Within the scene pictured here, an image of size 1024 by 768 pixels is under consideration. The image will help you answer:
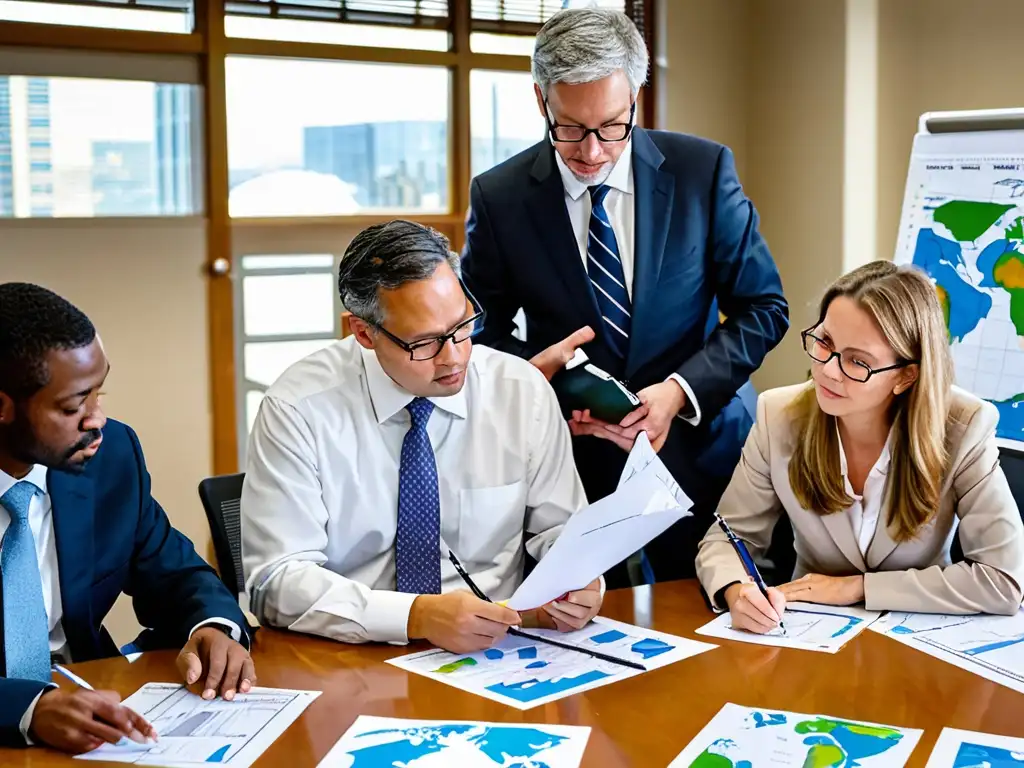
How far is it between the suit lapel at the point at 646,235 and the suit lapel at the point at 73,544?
108 centimetres

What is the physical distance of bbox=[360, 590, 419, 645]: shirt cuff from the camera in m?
1.65

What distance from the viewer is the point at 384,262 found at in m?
1.83

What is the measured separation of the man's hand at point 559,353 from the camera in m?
2.13

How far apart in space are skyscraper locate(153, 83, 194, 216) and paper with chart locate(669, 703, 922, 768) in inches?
118

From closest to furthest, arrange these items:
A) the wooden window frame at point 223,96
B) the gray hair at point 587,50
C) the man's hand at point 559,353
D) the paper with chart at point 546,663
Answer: the paper with chart at point 546,663 < the gray hair at point 587,50 < the man's hand at point 559,353 < the wooden window frame at point 223,96

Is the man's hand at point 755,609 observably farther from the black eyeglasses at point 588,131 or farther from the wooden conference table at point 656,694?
the black eyeglasses at point 588,131

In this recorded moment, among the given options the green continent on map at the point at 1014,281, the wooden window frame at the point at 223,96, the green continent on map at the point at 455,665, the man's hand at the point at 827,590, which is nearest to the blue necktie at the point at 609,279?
the man's hand at the point at 827,590

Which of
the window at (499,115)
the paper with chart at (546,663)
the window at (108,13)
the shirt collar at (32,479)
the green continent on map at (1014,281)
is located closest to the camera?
the paper with chart at (546,663)

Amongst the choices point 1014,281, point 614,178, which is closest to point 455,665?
point 614,178

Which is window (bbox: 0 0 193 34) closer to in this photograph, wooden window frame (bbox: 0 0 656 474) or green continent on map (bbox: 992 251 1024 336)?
wooden window frame (bbox: 0 0 656 474)

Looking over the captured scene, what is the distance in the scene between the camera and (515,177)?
2.32 metres

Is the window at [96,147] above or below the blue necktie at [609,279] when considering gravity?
above

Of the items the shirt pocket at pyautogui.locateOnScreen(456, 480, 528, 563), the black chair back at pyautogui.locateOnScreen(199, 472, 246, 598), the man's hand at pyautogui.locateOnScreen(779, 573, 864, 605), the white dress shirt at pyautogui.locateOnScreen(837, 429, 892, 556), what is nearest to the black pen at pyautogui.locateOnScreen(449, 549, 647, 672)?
the shirt pocket at pyautogui.locateOnScreen(456, 480, 528, 563)

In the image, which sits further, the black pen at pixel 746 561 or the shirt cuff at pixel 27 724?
the black pen at pixel 746 561
